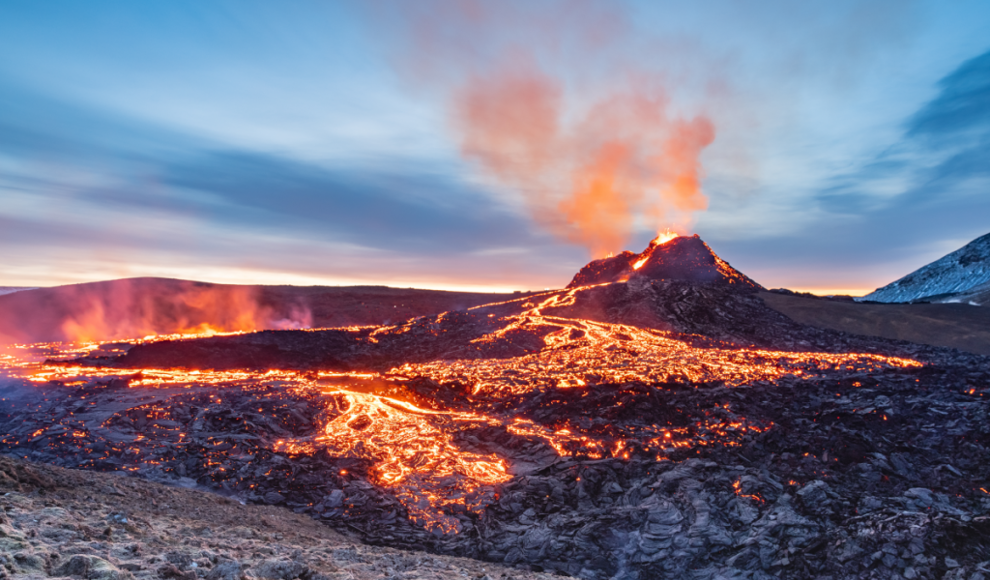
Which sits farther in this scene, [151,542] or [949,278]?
[949,278]

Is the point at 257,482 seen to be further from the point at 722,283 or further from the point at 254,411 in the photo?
the point at 722,283

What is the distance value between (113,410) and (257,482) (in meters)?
9.38

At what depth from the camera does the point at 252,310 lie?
6256 cm

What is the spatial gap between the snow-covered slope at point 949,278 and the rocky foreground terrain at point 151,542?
253 feet

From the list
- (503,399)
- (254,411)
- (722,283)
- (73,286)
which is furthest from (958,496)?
(73,286)

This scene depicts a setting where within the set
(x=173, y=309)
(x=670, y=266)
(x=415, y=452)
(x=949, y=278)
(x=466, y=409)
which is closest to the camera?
(x=415, y=452)

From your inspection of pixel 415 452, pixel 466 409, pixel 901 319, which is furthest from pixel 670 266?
pixel 415 452

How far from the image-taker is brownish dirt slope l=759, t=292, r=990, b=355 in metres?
33.2

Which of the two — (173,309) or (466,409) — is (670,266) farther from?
(173,309)

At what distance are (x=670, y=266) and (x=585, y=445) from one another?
41260 millimetres

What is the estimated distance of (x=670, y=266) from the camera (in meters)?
52.5

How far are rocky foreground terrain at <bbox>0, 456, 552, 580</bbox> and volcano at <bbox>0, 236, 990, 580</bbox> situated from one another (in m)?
2.05

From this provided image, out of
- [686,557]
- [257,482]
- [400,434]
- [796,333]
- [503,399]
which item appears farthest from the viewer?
[796,333]

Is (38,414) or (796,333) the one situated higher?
(796,333)
